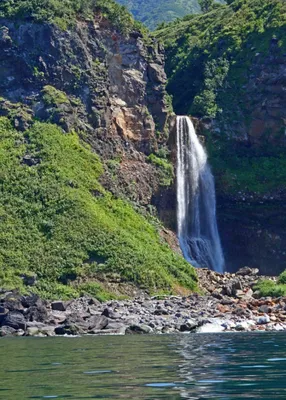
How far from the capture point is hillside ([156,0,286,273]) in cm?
7644

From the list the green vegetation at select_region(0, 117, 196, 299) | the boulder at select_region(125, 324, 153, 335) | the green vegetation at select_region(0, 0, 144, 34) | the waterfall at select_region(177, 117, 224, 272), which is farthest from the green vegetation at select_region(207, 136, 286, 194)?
the boulder at select_region(125, 324, 153, 335)

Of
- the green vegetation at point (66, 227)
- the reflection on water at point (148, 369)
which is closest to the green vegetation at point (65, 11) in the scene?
the green vegetation at point (66, 227)

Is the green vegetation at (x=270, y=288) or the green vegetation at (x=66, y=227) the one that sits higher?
the green vegetation at (x=66, y=227)

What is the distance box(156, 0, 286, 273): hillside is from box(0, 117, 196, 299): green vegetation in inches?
427

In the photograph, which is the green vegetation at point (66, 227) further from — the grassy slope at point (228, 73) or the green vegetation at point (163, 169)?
the grassy slope at point (228, 73)

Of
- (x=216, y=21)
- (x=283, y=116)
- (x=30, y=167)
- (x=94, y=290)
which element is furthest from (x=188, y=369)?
(x=216, y=21)

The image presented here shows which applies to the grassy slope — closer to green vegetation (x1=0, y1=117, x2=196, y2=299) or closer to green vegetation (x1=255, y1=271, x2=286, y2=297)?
green vegetation (x1=0, y1=117, x2=196, y2=299)

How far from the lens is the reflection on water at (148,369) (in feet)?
60.7

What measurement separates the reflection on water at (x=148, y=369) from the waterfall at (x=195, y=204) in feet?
127

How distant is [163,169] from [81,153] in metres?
7.97

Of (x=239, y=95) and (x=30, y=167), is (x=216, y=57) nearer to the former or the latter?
(x=239, y=95)

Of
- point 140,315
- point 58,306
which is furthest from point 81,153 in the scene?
point 140,315

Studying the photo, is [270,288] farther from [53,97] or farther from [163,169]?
[53,97]

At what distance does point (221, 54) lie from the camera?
8756 cm
